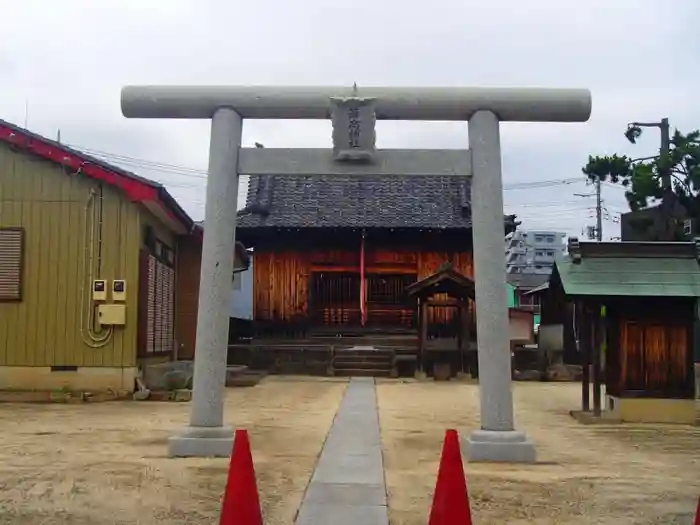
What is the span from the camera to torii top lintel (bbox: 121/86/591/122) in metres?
9.46

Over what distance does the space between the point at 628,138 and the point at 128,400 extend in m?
16.3

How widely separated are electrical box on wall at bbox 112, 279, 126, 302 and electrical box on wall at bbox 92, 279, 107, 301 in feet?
0.56

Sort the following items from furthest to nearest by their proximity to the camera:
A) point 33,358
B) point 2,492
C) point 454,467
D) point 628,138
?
point 628,138
point 33,358
point 2,492
point 454,467

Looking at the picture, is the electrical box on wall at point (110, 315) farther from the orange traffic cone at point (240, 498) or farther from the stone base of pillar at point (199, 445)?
the orange traffic cone at point (240, 498)

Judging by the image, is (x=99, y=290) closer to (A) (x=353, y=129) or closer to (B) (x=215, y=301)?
(B) (x=215, y=301)

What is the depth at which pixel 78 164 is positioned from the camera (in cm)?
1490

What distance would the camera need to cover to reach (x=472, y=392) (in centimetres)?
1802

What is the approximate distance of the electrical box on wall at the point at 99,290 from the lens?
14820 mm

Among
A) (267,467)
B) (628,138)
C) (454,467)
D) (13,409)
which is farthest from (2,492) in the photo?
(628,138)

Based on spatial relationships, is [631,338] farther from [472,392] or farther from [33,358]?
[33,358]

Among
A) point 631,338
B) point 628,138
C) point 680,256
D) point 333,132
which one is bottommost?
point 631,338

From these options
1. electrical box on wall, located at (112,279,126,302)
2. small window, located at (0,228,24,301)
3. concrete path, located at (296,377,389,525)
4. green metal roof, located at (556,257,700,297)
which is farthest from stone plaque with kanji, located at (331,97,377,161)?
small window, located at (0,228,24,301)

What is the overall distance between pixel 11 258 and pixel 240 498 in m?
10.8

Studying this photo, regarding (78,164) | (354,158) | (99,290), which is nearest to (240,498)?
(354,158)
